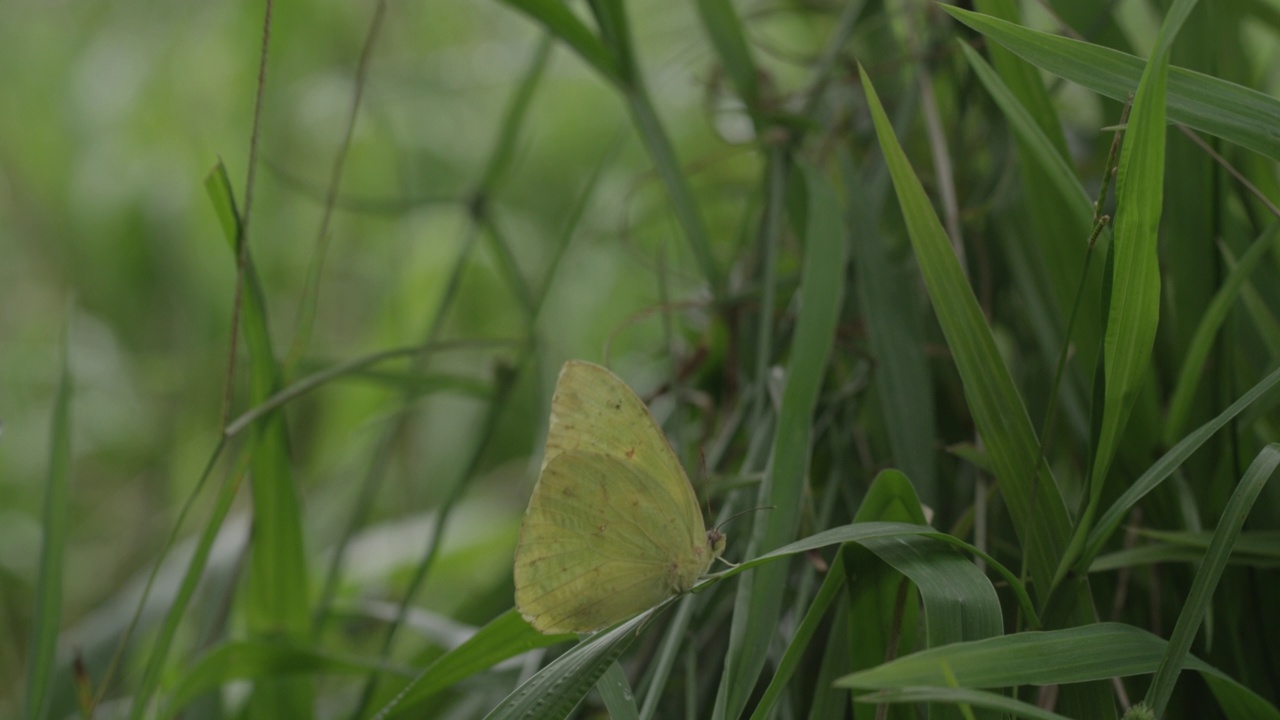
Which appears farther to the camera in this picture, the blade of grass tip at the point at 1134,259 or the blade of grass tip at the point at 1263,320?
the blade of grass tip at the point at 1263,320

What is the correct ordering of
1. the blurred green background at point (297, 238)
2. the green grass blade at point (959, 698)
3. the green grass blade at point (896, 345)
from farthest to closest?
the blurred green background at point (297, 238) → the green grass blade at point (896, 345) → the green grass blade at point (959, 698)

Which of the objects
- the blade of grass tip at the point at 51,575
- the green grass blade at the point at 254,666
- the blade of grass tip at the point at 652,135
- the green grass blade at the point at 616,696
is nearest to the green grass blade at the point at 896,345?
the blade of grass tip at the point at 652,135

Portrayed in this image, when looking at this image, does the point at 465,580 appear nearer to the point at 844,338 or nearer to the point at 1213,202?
the point at 844,338

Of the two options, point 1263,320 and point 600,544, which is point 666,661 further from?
point 1263,320

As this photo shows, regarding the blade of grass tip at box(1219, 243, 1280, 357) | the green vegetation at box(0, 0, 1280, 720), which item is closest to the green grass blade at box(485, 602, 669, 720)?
the green vegetation at box(0, 0, 1280, 720)

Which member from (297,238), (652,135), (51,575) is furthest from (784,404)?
(297,238)

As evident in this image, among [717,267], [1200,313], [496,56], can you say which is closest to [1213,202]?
[1200,313]

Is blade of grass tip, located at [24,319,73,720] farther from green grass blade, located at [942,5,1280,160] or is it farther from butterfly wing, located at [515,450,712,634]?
green grass blade, located at [942,5,1280,160]

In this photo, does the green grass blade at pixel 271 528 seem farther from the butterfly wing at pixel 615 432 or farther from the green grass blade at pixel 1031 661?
the green grass blade at pixel 1031 661
